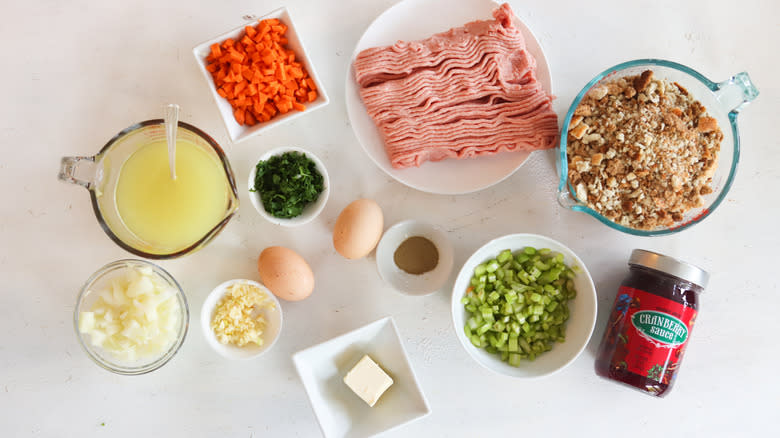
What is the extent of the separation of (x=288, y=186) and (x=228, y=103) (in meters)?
0.30

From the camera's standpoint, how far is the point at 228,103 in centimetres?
145

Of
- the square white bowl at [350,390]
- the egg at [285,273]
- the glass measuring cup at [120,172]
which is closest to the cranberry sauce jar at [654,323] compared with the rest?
the square white bowl at [350,390]

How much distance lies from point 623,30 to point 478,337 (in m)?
1.11

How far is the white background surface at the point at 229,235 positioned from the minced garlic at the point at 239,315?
11 centimetres

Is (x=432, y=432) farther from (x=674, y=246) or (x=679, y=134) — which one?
(x=679, y=134)

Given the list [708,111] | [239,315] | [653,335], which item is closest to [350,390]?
[239,315]

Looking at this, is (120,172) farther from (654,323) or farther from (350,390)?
(654,323)

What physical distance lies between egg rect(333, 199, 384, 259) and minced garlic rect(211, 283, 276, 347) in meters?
0.28

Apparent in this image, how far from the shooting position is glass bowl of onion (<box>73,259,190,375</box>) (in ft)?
4.57

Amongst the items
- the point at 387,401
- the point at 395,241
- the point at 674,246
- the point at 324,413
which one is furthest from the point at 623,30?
the point at 324,413

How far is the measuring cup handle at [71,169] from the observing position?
122 centimetres

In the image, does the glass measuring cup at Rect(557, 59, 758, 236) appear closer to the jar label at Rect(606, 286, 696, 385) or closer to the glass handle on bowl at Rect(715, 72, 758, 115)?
the glass handle on bowl at Rect(715, 72, 758, 115)

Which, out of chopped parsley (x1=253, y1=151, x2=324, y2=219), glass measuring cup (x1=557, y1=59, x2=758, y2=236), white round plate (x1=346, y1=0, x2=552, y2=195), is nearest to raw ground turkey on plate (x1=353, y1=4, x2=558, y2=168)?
white round plate (x1=346, y1=0, x2=552, y2=195)

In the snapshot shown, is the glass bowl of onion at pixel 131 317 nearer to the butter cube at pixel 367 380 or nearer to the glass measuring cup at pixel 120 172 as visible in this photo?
the glass measuring cup at pixel 120 172
